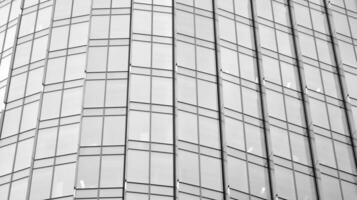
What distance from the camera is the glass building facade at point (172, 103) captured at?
4622 cm

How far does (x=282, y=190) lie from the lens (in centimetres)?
4925

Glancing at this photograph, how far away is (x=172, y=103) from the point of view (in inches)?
1925

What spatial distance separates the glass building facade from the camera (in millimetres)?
46219

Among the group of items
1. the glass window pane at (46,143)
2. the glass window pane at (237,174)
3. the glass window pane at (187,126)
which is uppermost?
the glass window pane at (187,126)

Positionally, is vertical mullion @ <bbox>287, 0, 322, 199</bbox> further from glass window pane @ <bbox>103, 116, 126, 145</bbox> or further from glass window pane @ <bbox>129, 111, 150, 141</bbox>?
glass window pane @ <bbox>103, 116, 126, 145</bbox>

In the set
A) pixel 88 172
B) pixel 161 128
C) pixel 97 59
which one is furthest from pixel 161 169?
pixel 97 59

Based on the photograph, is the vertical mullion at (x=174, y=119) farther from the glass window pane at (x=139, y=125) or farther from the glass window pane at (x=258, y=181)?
the glass window pane at (x=258, y=181)

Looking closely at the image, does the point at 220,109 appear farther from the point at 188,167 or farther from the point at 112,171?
the point at 112,171

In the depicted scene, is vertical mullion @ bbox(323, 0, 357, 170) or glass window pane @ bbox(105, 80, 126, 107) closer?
glass window pane @ bbox(105, 80, 126, 107)

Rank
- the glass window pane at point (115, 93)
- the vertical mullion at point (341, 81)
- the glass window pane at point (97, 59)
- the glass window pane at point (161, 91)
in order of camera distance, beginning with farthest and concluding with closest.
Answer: the vertical mullion at point (341, 81), the glass window pane at point (97, 59), the glass window pane at point (161, 91), the glass window pane at point (115, 93)

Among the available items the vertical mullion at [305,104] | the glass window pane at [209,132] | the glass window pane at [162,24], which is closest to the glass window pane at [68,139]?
the glass window pane at [209,132]

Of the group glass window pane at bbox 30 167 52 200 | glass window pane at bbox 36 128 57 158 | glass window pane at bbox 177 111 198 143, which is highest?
glass window pane at bbox 177 111 198 143

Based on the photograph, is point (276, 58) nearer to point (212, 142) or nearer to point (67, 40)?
point (212, 142)

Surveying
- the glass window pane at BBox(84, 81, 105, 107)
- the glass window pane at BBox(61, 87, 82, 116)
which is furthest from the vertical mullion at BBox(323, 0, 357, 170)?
the glass window pane at BBox(61, 87, 82, 116)
